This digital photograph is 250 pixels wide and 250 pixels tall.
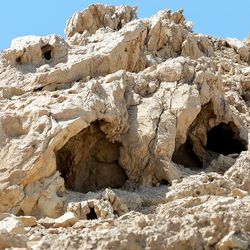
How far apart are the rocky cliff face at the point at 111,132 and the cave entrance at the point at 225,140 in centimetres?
5

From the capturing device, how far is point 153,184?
1021 inches

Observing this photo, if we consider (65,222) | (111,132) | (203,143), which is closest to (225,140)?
Answer: (203,143)

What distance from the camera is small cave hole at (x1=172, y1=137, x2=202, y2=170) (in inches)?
1190

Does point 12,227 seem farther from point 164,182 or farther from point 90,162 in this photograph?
point 90,162

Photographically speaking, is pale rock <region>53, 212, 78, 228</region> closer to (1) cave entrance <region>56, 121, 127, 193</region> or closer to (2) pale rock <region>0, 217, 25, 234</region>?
(2) pale rock <region>0, 217, 25, 234</region>

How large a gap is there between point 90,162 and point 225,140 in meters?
8.17

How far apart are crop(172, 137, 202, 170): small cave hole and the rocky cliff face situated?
56 millimetres

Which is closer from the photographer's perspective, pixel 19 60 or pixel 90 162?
pixel 90 162

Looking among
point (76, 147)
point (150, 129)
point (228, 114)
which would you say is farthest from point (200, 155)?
point (76, 147)

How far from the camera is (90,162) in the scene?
27344 millimetres

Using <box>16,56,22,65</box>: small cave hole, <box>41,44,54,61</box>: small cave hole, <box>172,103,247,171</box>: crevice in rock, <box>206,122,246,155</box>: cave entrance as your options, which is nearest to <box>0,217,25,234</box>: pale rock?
<box>172,103,247,171</box>: crevice in rock

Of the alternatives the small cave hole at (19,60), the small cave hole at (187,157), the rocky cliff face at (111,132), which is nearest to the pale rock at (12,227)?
the rocky cliff face at (111,132)

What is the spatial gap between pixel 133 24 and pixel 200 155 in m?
8.26

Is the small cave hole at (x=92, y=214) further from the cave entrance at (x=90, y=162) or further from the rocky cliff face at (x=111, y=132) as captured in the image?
the cave entrance at (x=90, y=162)
